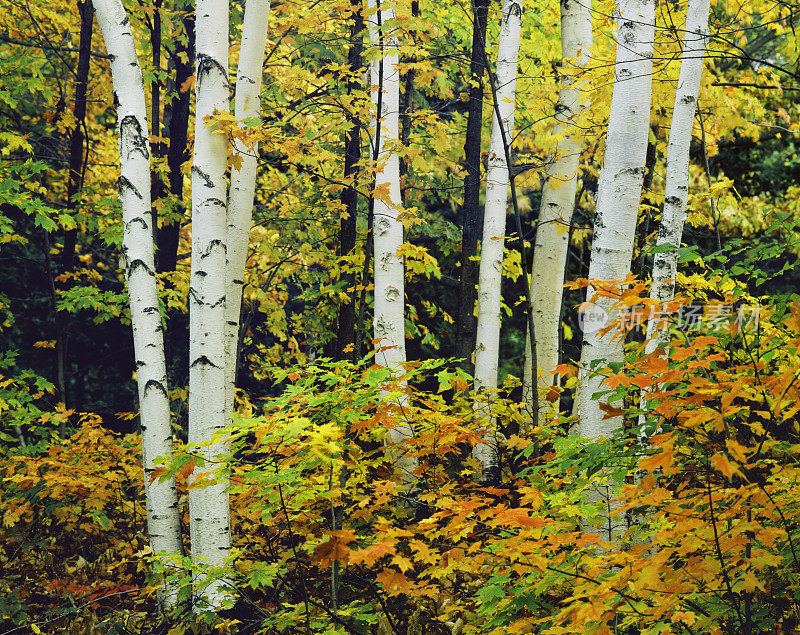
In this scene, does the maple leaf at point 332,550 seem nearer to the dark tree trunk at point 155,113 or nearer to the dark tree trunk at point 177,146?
the dark tree trunk at point 155,113

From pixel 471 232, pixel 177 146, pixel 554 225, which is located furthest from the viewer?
pixel 177 146

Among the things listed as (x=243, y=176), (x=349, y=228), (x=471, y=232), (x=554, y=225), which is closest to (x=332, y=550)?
(x=243, y=176)

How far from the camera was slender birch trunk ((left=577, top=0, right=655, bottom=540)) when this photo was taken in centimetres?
309

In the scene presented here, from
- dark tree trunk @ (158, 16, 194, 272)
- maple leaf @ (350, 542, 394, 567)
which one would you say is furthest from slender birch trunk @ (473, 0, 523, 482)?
dark tree trunk @ (158, 16, 194, 272)

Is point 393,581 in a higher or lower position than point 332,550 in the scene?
lower

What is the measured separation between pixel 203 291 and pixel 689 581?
10.2ft

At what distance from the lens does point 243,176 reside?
13.6 ft

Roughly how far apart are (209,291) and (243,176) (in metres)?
1.04

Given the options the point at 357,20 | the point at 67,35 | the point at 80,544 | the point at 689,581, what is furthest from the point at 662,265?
the point at 67,35

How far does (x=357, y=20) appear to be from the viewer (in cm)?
621

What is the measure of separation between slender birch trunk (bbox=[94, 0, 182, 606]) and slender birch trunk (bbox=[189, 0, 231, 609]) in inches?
13.5

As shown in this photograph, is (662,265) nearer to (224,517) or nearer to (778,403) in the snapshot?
(778,403)

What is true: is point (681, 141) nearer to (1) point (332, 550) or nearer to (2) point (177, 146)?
(1) point (332, 550)

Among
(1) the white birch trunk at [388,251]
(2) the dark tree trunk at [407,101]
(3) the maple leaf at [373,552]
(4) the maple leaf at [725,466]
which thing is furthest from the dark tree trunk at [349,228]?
(4) the maple leaf at [725,466]
